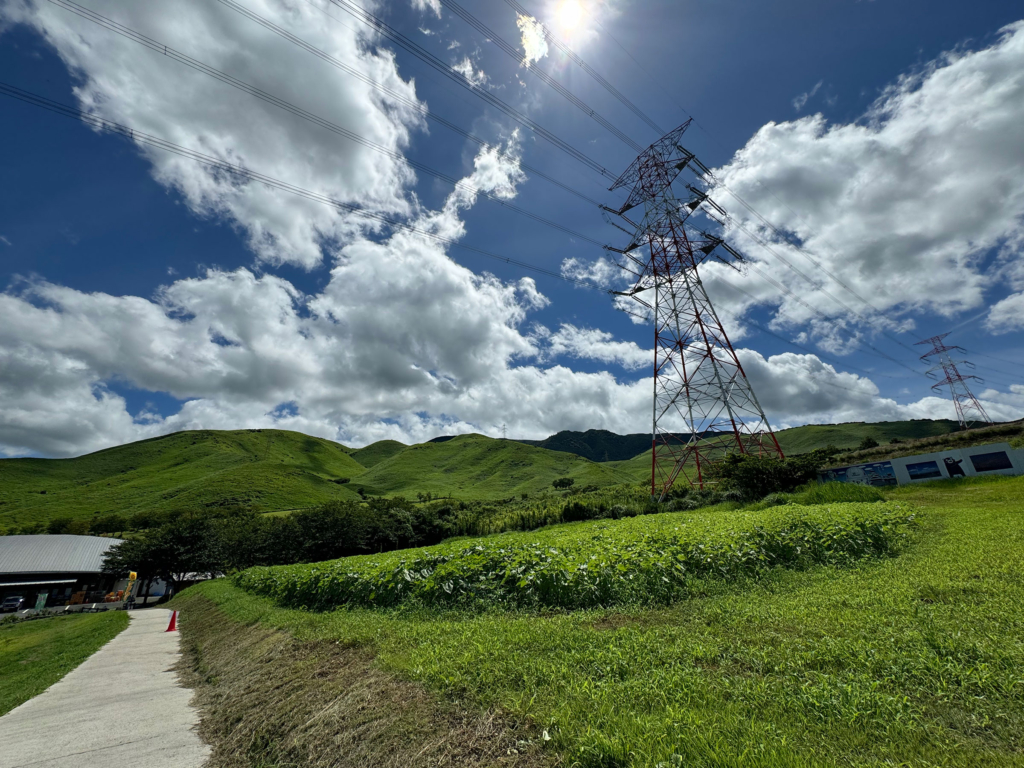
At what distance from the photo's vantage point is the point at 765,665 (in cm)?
553

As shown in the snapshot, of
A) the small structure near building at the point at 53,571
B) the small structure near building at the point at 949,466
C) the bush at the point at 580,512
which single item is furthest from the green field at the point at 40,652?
the small structure near building at the point at 949,466

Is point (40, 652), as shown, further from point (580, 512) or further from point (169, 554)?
point (169, 554)

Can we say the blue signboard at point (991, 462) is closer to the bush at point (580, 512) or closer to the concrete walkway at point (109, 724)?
the bush at point (580, 512)

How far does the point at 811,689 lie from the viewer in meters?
4.75

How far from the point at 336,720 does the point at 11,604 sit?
84.3 meters

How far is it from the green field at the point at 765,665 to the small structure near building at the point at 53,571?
82657mm

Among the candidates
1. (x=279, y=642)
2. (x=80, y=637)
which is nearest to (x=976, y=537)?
(x=279, y=642)

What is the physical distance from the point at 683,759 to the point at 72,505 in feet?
699

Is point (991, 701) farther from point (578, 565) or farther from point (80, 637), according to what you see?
point (80, 637)

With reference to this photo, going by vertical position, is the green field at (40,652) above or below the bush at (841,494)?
below

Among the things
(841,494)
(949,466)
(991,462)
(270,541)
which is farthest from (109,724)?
(270,541)

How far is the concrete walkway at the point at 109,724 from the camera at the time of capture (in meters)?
7.54

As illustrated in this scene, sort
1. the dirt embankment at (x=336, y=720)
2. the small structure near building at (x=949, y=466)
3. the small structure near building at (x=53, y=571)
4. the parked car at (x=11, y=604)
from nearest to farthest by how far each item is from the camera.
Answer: the dirt embankment at (x=336, y=720) < the small structure near building at (x=949, y=466) < the parked car at (x=11, y=604) < the small structure near building at (x=53, y=571)

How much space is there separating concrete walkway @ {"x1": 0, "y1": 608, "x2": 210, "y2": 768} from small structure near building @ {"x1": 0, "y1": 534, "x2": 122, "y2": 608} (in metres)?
66.1
